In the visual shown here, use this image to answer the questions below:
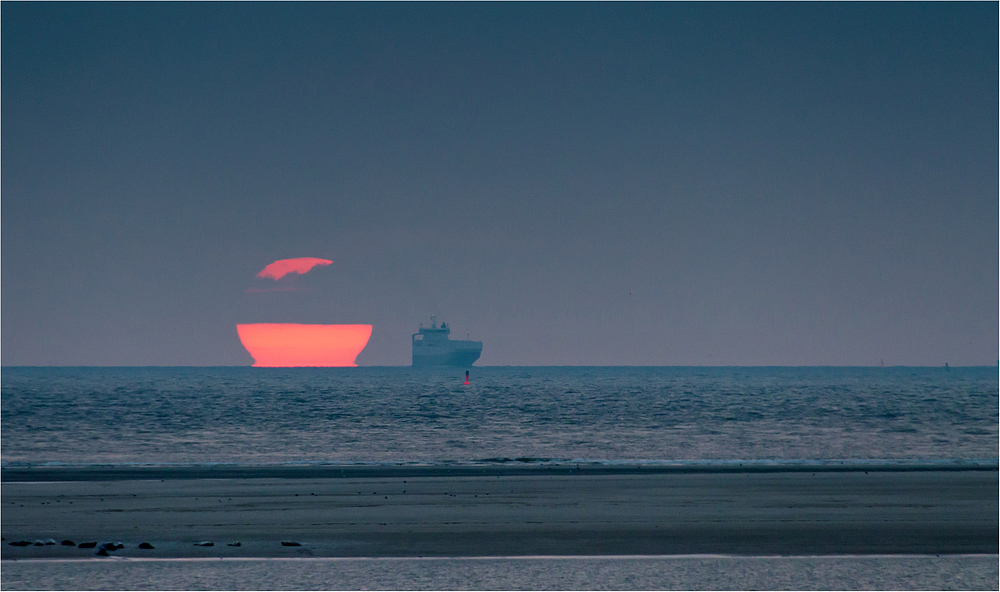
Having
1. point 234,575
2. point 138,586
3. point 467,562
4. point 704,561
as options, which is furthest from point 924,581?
point 138,586

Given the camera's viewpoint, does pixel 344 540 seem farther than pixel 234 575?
Yes

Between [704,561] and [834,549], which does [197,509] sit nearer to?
[704,561]

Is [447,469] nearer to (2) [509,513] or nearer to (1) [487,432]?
(2) [509,513]

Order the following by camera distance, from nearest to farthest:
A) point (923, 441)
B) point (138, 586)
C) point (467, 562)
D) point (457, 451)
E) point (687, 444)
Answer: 1. point (138, 586)
2. point (467, 562)
3. point (457, 451)
4. point (687, 444)
5. point (923, 441)

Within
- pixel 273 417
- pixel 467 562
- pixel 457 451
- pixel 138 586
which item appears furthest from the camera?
pixel 273 417

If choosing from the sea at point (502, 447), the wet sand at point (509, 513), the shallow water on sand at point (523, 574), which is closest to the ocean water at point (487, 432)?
the sea at point (502, 447)

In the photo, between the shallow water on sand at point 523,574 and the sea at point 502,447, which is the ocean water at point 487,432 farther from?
the shallow water on sand at point 523,574

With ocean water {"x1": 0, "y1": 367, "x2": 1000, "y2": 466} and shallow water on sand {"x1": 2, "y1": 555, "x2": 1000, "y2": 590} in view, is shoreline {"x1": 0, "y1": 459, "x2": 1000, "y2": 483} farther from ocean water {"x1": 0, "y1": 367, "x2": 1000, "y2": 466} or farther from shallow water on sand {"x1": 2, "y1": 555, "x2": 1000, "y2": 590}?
shallow water on sand {"x1": 2, "y1": 555, "x2": 1000, "y2": 590}

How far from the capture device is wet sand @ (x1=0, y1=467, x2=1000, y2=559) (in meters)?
9.34

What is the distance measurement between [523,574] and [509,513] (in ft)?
13.6

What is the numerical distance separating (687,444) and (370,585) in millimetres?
24826

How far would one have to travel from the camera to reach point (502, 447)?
29.4m

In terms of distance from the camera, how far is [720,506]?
12.1 m

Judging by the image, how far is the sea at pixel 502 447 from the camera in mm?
7254
